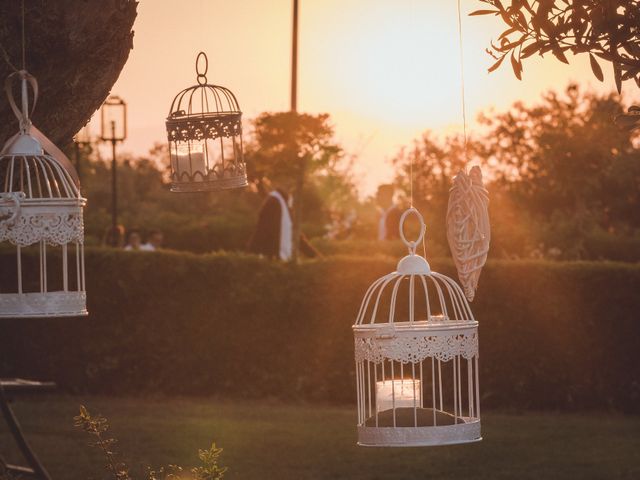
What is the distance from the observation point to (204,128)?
6.00m

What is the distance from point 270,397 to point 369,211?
104 feet

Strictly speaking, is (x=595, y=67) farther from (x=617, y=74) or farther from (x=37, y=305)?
(x=37, y=305)

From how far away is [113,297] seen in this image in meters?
13.2

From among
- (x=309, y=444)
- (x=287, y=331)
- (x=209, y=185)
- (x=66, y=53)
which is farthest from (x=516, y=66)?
(x=287, y=331)

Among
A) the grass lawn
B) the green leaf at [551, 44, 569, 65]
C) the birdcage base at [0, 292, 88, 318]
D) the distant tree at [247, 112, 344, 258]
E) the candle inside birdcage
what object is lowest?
the grass lawn

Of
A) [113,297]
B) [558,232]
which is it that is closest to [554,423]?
[113,297]

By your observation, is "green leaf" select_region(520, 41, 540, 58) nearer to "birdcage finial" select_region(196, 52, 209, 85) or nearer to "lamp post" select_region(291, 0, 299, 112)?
"birdcage finial" select_region(196, 52, 209, 85)

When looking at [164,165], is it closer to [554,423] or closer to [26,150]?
[554,423]

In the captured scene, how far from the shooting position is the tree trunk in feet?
16.9

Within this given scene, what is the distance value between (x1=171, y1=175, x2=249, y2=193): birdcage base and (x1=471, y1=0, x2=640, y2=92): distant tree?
1.53 metres

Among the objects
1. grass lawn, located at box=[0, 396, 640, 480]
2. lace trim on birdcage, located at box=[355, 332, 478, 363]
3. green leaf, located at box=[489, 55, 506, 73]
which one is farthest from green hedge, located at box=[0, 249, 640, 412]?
green leaf, located at box=[489, 55, 506, 73]

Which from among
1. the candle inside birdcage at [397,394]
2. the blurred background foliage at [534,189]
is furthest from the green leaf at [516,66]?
the blurred background foliage at [534,189]

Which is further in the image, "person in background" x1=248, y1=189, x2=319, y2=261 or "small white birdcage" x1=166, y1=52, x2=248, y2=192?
"person in background" x1=248, y1=189, x2=319, y2=261

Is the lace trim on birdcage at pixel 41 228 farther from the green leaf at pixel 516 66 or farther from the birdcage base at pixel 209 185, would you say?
the green leaf at pixel 516 66
